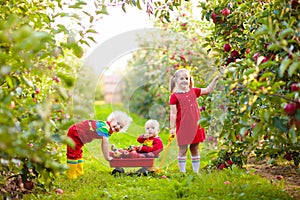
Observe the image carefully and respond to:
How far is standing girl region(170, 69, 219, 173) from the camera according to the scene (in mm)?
4191

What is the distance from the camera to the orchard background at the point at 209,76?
7.07 ft

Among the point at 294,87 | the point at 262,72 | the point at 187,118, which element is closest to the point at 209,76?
the point at 187,118

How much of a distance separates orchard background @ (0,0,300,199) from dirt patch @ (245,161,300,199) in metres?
0.21

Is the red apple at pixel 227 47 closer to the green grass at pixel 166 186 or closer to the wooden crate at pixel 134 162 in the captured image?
the green grass at pixel 166 186

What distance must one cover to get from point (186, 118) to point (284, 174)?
37.0 inches

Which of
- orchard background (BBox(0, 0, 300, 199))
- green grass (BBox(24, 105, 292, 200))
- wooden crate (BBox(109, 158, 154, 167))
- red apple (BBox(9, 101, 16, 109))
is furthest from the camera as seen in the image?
wooden crate (BBox(109, 158, 154, 167))

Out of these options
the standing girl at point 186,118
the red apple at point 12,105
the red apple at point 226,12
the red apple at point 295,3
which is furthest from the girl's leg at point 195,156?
the red apple at point 12,105

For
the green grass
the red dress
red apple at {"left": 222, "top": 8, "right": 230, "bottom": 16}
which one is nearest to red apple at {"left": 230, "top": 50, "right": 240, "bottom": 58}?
red apple at {"left": 222, "top": 8, "right": 230, "bottom": 16}

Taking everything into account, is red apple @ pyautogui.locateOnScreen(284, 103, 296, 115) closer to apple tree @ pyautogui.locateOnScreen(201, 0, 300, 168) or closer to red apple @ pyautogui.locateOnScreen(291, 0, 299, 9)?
apple tree @ pyautogui.locateOnScreen(201, 0, 300, 168)

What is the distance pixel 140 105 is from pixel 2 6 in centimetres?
578

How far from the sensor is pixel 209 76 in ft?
15.4

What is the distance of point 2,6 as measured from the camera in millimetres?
2889

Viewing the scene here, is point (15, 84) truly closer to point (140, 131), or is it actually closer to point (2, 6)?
point (2, 6)

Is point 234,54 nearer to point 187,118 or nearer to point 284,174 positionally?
point 187,118
